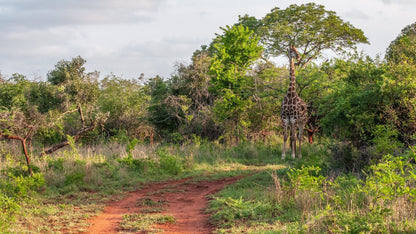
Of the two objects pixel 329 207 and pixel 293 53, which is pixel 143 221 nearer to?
pixel 329 207

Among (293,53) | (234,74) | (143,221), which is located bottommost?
(143,221)

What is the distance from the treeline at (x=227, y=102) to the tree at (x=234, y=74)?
0.14ft

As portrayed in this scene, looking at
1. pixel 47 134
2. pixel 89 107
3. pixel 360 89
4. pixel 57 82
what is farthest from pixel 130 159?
pixel 360 89

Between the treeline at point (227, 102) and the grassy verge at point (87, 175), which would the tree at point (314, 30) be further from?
the grassy verge at point (87, 175)

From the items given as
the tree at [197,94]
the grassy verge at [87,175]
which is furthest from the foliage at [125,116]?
the grassy verge at [87,175]

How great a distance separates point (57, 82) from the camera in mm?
14336

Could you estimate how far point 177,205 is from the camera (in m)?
9.14

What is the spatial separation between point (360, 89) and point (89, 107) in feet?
29.4

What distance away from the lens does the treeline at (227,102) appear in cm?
975

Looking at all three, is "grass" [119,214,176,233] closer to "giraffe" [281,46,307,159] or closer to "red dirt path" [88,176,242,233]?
"red dirt path" [88,176,242,233]

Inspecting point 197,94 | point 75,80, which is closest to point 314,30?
point 197,94

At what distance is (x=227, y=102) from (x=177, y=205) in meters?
8.03

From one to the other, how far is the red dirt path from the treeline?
307 cm

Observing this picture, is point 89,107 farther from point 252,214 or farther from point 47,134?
point 252,214
